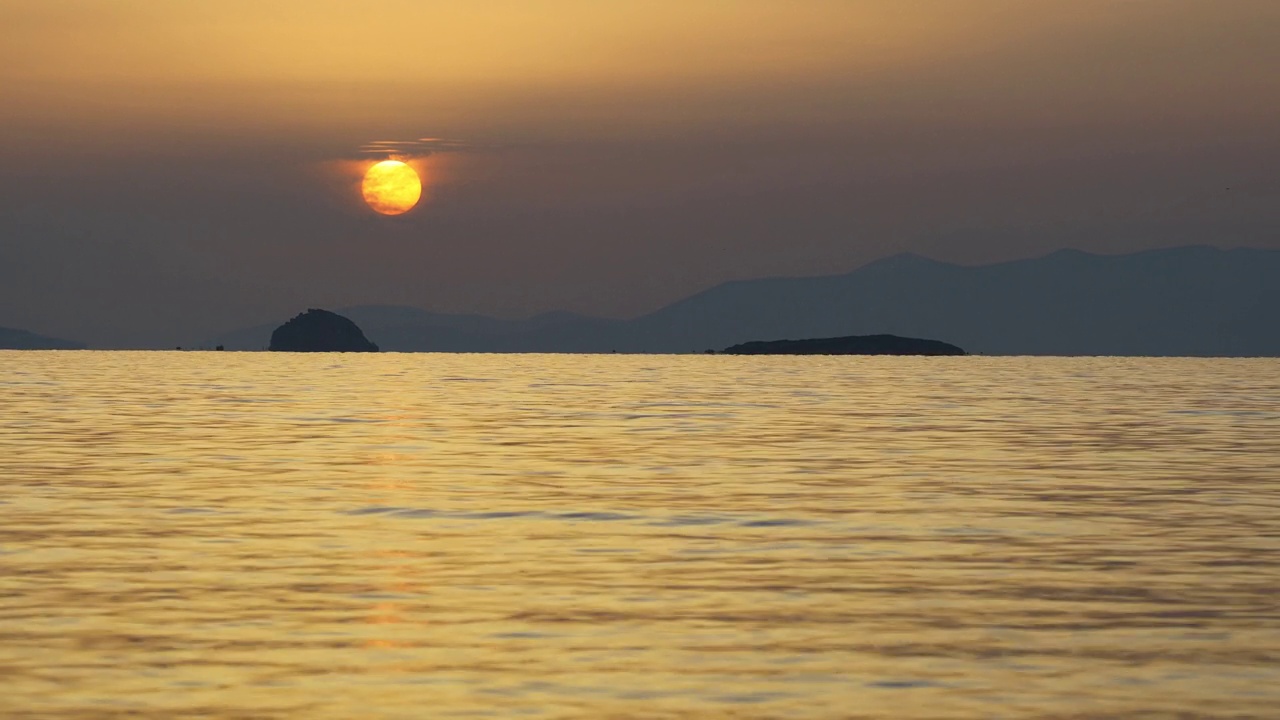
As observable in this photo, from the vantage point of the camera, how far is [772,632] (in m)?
17.2

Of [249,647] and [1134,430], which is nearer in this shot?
[249,647]

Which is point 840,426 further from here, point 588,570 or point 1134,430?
point 588,570

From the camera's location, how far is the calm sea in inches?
570

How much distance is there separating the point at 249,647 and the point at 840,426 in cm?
4333

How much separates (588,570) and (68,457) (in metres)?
23.0

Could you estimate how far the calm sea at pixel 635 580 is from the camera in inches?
570

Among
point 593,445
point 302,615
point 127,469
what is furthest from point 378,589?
point 593,445

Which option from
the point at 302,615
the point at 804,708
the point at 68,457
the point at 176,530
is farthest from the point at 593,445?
the point at 804,708

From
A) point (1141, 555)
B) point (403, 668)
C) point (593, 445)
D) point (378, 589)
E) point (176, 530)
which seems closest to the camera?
point (403, 668)

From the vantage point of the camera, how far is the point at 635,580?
68.1ft

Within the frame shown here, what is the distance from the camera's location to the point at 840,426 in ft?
192

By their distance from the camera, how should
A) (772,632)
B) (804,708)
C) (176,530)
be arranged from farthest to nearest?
(176,530) < (772,632) < (804,708)

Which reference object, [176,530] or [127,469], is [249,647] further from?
[127,469]

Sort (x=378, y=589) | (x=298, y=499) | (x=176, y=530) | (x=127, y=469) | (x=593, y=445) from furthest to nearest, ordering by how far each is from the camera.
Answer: (x=593, y=445)
(x=127, y=469)
(x=298, y=499)
(x=176, y=530)
(x=378, y=589)
